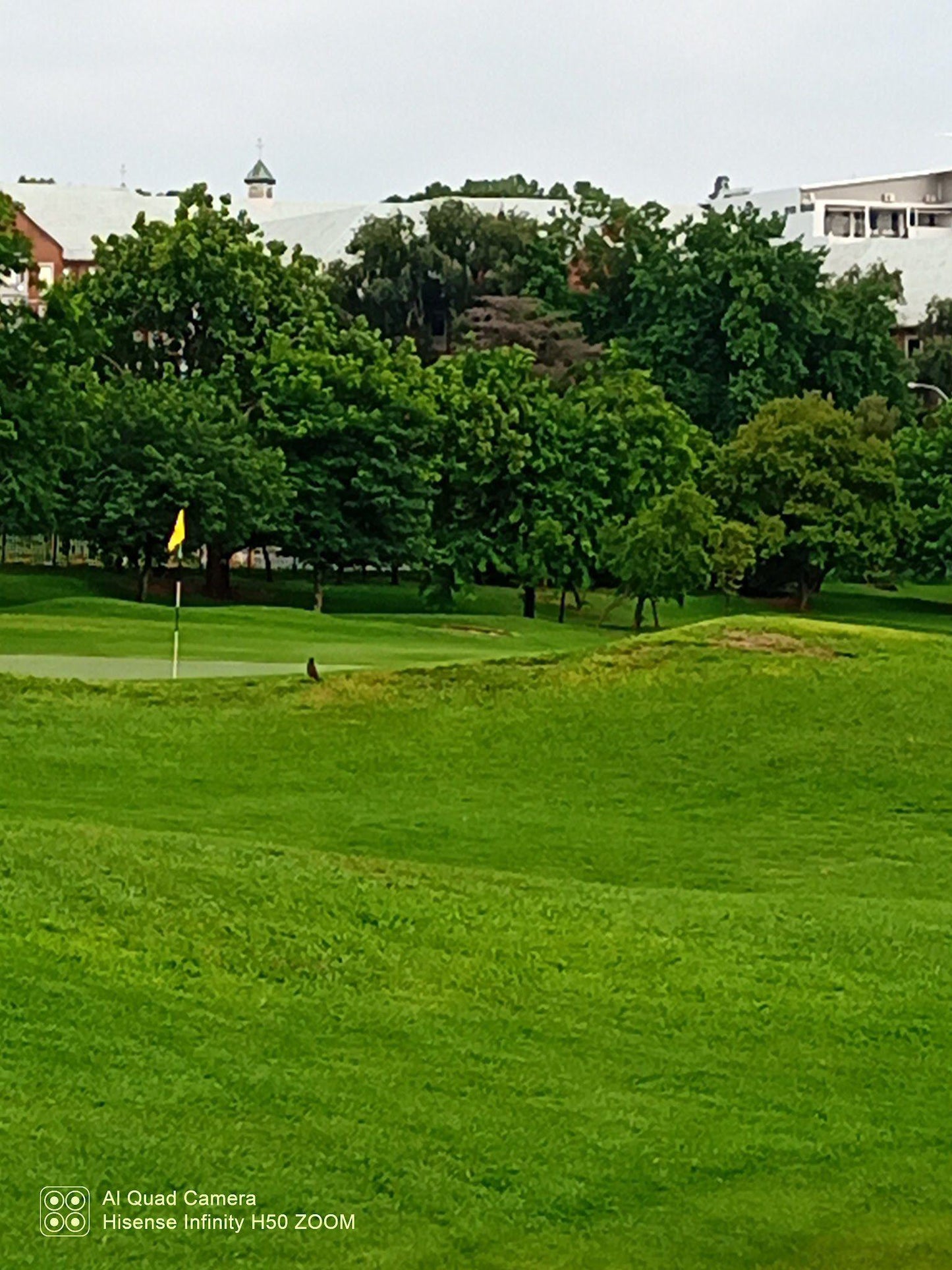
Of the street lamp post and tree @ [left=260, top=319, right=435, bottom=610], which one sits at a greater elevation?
the street lamp post

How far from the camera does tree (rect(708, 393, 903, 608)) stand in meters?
57.4

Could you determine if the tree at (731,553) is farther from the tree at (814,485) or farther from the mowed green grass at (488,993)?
the mowed green grass at (488,993)

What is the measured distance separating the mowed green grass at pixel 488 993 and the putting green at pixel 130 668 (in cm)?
474

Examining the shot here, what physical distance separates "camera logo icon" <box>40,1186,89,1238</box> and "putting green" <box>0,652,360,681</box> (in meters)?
13.7

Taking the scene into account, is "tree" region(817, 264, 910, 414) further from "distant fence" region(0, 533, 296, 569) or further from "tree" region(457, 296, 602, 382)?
"distant fence" region(0, 533, 296, 569)

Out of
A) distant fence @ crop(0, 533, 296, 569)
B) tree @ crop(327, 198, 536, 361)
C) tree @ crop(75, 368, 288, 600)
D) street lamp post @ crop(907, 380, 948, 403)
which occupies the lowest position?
distant fence @ crop(0, 533, 296, 569)

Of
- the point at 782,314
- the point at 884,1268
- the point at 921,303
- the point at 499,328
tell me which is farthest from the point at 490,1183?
the point at 921,303

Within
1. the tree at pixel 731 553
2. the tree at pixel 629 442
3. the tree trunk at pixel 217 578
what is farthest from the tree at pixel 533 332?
the tree trunk at pixel 217 578

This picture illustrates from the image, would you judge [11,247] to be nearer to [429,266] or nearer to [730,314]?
[730,314]

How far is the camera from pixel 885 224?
123 meters

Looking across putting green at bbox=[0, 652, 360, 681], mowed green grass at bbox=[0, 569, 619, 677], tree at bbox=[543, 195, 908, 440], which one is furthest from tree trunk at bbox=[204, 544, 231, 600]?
putting green at bbox=[0, 652, 360, 681]

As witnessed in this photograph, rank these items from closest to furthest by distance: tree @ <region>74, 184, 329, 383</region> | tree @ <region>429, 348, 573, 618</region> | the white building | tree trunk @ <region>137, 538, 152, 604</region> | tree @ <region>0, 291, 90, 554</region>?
1. tree @ <region>0, 291, 90, 554</region>
2. tree trunk @ <region>137, 538, 152, 604</region>
3. tree @ <region>429, 348, 573, 618</region>
4. tree @ <region>74, 184, 329, 383</region>
5. the white building

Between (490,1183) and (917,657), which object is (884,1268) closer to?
(490,1183)

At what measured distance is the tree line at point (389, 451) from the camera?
148 ft
